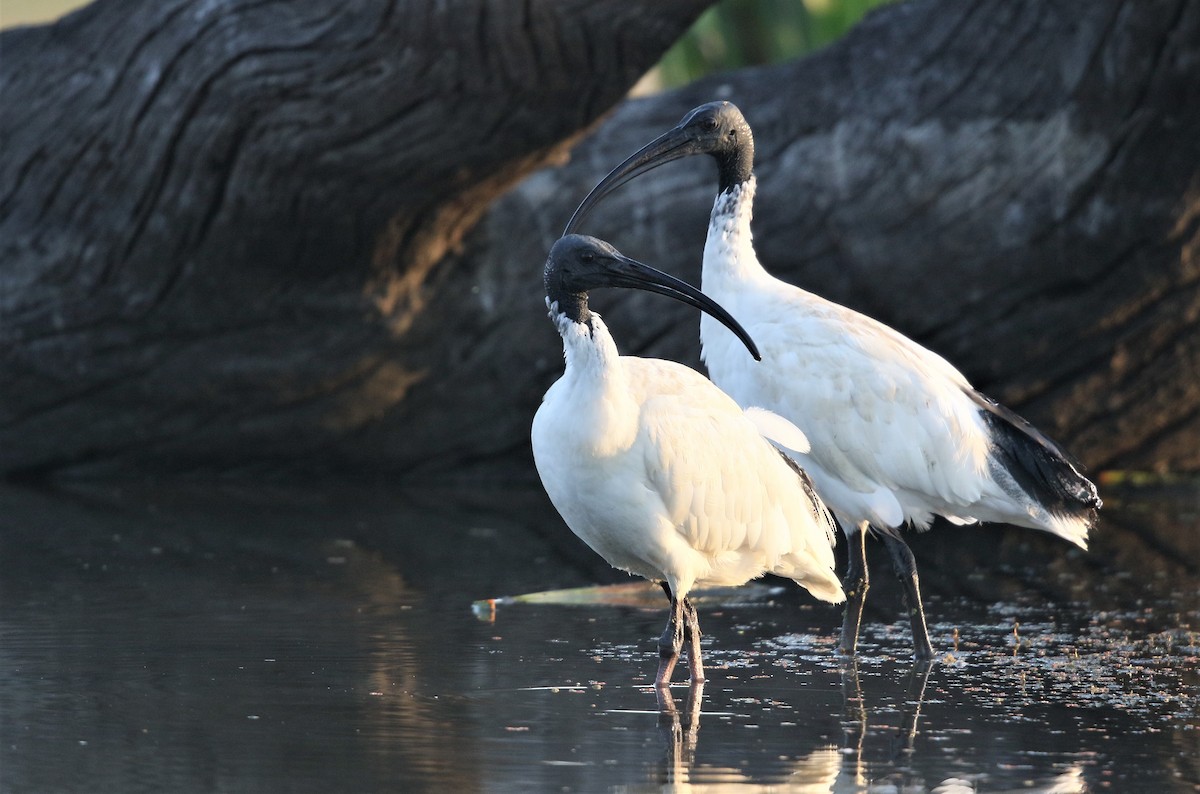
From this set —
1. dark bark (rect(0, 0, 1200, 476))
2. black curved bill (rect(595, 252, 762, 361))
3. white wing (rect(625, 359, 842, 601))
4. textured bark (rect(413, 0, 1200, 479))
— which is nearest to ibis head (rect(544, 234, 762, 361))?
black curved bill (rect(595, 252, 762, 361))

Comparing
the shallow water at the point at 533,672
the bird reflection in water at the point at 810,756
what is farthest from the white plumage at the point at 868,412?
the bird reflection in water at the point at 810,756

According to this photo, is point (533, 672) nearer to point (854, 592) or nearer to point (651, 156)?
point (854, 592)

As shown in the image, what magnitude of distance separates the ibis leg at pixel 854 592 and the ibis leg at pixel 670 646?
30.9 inches

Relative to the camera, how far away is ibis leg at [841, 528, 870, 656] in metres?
6.28

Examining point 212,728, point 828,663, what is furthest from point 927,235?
Answer: point 212,728

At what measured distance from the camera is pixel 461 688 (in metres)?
5.48

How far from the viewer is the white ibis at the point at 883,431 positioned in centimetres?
650

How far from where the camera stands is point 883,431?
6.51 meters

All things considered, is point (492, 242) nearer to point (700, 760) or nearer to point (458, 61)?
point (458, 61)

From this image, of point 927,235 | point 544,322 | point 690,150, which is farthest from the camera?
point 544,322

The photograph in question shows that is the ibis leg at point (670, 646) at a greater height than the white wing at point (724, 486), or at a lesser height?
lesser

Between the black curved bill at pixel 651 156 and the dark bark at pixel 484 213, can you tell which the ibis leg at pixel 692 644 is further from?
the dark bark at pixel 484 213

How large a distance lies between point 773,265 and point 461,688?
558 centimetres

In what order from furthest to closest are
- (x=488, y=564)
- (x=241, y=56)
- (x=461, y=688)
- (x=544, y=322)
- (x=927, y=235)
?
(x=544, y=322)
(x=927, y=235)
(x=241, y=56)
(x=488, y=564)
(x=461, y=688)
